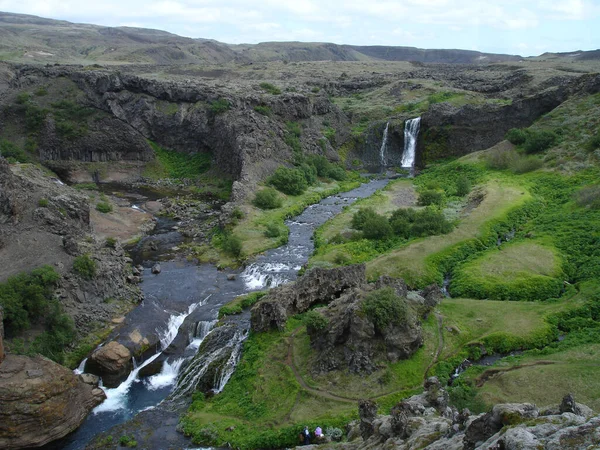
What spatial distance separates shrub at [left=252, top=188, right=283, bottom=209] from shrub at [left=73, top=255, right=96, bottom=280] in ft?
102

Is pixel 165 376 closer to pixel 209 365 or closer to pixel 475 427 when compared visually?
pixel 209 365

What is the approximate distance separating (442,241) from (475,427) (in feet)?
131

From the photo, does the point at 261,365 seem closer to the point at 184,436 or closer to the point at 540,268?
the point at 184,436

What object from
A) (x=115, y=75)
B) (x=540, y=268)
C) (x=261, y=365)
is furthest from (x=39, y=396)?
(x=115, y=75)

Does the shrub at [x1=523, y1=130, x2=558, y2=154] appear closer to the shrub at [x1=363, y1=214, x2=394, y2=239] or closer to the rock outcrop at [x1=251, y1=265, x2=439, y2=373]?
the shrub at [x1=363, y1=214, x2=394, y2=239]

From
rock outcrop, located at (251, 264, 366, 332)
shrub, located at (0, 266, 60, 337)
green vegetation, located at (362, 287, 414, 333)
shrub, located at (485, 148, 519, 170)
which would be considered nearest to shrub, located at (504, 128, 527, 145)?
shrub, located at (485, 148, 519, 170)

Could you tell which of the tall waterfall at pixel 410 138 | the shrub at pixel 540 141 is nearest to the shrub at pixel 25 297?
the shrub at pixel 540 141

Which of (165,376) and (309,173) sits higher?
(309,173)

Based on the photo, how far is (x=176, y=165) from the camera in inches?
3733

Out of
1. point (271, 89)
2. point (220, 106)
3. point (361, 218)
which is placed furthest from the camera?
point (271, 89)

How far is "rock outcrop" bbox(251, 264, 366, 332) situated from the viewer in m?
38.6

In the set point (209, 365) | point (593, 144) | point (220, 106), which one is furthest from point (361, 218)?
point (220, 106)

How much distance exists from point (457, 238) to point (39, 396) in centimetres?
4134

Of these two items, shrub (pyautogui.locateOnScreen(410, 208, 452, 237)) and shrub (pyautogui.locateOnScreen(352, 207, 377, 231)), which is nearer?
shrub (pyautogui.locateOnScreen(410, 208, 452, 237))
